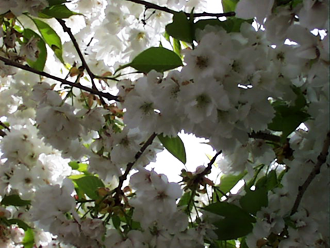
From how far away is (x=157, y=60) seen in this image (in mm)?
965

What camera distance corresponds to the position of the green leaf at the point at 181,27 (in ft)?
2.88

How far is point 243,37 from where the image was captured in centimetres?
86

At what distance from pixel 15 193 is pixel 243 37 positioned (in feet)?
3.42

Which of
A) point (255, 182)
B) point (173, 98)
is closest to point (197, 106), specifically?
point (173, 98)

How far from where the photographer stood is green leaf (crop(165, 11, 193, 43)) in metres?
0.88

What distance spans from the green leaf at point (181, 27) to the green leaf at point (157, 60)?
0.06 meters

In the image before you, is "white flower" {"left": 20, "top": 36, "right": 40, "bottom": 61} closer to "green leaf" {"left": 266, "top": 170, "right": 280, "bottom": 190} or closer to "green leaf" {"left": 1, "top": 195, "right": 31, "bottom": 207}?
"green leaf" {"left": 1, "top": 195, "right": 31, "bottom": 207}

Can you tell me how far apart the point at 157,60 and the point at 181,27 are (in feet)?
0.35

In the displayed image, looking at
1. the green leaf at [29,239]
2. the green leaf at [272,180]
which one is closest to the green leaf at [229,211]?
the green leaf at [272,180]

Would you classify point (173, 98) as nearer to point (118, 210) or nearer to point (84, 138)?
point (118, 210)

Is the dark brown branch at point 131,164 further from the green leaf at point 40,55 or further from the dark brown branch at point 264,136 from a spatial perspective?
the green leaf at point 40,55

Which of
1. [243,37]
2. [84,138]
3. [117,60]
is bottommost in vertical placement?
[243,37]

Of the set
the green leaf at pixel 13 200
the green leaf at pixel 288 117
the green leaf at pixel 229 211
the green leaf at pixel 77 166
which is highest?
the green leaf at pixel 77 166

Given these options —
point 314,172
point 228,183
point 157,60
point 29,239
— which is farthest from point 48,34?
point 314,172
